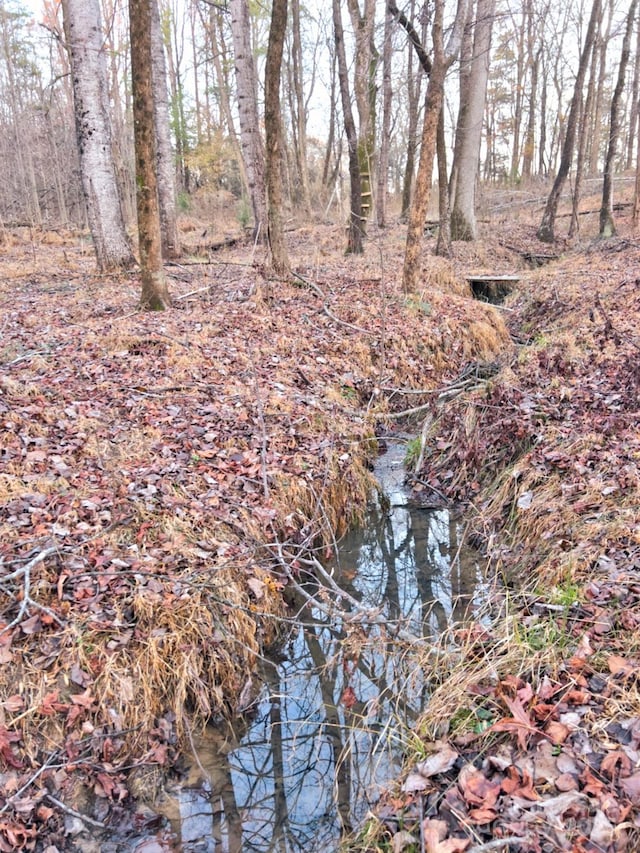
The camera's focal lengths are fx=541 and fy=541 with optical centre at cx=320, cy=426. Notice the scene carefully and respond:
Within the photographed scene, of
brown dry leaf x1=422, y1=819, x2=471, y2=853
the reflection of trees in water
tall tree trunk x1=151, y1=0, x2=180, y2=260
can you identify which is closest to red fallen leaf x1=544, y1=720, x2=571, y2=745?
brown dry leaf x1=422, y1=819, x2=471, y2=853

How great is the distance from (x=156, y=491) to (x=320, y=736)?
2.17 meters

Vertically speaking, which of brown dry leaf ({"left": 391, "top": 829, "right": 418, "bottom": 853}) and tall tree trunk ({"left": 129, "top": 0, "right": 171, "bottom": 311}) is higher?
tall tree trunk ({"left": 129, "top": 0, "right": 171, "bottom": 311})

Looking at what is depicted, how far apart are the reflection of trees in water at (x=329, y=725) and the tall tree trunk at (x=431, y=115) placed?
630cm

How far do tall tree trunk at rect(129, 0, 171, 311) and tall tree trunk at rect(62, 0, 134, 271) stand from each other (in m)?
2.86

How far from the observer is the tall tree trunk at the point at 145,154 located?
6441mm

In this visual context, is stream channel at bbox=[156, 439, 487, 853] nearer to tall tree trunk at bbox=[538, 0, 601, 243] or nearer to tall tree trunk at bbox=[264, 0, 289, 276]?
tall tree trunk at bbox=[264, 0, 289, 276]

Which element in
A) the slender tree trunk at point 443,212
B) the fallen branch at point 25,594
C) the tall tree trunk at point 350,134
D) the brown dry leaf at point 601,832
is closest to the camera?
the brown dry leaf at point 601,832

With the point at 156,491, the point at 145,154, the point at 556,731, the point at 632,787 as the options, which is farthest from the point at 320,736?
the point at 145,154

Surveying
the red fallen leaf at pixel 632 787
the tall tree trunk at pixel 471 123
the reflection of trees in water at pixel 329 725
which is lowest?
the reflection of trees in water at pixel 329 725

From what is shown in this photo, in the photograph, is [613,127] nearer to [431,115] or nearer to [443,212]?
[443,212]

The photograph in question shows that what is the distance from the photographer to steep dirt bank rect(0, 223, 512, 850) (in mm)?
2887

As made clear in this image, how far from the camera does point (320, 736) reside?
10.8ft

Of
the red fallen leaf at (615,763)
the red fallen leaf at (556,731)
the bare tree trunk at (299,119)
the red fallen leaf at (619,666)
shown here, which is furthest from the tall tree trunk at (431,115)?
the bare tree trunk at (299,119)

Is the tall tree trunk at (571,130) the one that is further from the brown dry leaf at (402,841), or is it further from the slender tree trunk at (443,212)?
the brown dry leaf at (402,841)
